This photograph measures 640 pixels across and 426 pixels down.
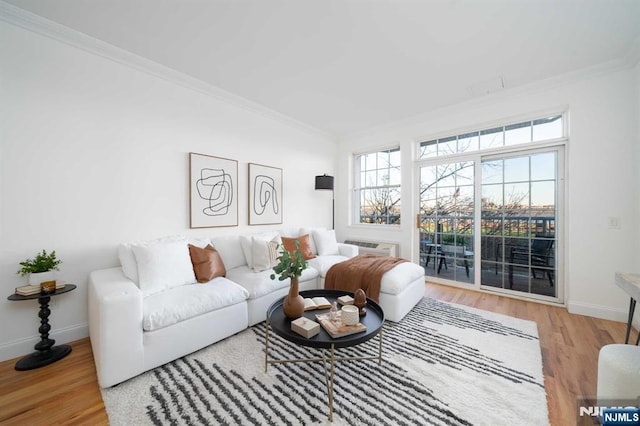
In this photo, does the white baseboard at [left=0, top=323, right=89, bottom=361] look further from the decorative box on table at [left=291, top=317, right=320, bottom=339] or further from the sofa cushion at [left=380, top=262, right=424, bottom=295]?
the sofa cushion at [left=380, top=262, right=424, bottom=295]

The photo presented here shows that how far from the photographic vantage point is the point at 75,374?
1793 millimetres

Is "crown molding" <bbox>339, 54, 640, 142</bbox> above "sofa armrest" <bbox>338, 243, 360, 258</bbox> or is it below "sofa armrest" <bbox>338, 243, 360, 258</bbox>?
above

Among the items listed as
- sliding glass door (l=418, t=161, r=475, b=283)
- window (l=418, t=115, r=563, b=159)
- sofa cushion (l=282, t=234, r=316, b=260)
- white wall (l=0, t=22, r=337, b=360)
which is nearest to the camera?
white wall (l=0, t=22, r=337, b=360)

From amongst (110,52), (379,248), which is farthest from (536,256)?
(110,52)

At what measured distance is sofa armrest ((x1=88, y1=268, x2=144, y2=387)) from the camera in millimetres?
1617

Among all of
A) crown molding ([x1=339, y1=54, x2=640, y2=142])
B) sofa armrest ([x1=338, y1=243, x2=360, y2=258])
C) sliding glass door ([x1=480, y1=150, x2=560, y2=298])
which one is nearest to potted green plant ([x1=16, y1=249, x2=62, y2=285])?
sofa armrest ([x1=338, y1=243, x2=360, y2=258])

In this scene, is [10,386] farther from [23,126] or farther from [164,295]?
[23,126]

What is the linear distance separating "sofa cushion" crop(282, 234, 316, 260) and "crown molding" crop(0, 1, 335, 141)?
2.02m

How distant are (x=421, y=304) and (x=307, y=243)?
1.71 meters

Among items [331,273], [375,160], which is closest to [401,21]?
[331,273]

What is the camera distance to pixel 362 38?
89.4 inches

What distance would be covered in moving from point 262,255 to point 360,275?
119 centimetres

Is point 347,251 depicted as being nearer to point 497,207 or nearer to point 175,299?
point 497,207

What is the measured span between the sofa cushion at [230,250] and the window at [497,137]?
335 centimetres
